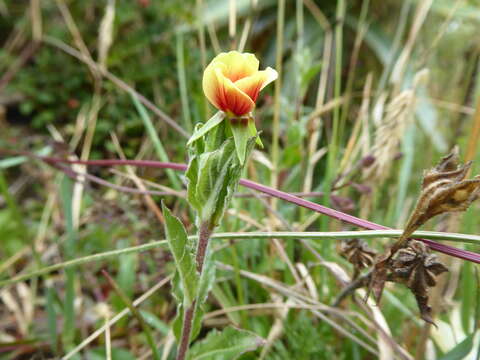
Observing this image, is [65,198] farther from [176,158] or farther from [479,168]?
[479,168]

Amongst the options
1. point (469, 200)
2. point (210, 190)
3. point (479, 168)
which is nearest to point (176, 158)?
point (479, 168)

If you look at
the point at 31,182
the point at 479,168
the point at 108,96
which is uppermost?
the point at 479,168

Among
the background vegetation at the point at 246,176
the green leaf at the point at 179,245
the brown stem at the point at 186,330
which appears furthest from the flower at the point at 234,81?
the background vegetation at the point at 246,176

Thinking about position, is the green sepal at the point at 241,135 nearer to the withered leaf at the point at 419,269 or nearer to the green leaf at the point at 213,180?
the green leaf at the point at 213,180

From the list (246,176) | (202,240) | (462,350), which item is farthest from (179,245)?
(246,176)

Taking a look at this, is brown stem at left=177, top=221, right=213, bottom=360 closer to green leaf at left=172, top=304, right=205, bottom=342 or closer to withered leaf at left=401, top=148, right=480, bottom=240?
green leaf at left=172, top=304, right=205, bottom=342

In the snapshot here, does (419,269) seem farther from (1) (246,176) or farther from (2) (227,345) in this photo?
(1) (246,176)
